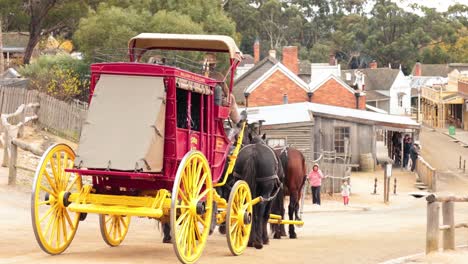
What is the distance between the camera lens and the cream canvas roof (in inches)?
587

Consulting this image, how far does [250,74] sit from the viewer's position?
68375 mm

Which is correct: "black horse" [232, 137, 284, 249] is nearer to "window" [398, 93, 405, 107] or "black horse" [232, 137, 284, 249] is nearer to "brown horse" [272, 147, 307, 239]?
"brown horse" [272, 147, 307, 239]

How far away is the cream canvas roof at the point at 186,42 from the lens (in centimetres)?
1492

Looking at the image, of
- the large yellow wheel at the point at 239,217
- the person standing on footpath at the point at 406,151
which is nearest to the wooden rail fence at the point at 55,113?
the large yellow wheel at the point at 239,217

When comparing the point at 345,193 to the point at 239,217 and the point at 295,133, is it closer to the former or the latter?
the point at 295,133

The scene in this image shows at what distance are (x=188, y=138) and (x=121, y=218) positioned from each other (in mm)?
2500

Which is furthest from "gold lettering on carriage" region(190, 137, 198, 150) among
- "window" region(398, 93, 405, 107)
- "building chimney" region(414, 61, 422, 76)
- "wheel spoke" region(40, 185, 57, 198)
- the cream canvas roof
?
"building chimney" region(414, 61, 422, 76)

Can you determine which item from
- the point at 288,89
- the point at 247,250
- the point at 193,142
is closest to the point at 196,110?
the point at 193,142

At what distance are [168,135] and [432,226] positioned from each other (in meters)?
4.63

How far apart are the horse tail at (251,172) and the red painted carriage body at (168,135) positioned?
5.77ft

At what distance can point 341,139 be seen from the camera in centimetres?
4659

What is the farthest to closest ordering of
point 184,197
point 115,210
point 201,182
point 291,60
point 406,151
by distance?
point 291,60
point 406,151
point 201,182
point 115,210
point 184,197

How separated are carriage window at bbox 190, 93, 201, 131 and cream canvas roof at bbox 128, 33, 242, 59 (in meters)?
1.21

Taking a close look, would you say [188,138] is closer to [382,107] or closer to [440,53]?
[382,107]
